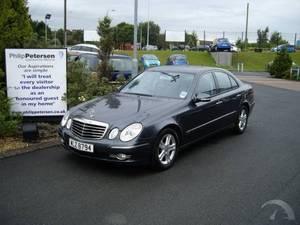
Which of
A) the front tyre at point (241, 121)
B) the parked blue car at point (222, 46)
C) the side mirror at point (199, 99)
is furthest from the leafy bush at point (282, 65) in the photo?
the side mirror at point (199, 99)

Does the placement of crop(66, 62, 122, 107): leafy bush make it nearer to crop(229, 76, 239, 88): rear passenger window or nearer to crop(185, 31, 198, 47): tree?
crop(229, 76, 239, 88): rear passenger window

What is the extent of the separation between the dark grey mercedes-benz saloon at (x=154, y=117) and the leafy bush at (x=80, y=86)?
150cm

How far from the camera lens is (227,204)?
4.58 metres

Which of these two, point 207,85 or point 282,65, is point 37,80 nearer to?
point 207,85

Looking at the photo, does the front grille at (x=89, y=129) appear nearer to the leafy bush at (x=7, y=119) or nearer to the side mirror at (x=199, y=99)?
the side mirror at (x=199, y=99)

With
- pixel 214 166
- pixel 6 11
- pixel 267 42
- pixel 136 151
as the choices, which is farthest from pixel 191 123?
pixel 267 42

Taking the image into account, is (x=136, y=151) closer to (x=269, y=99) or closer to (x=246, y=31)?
(x=269, y=99)

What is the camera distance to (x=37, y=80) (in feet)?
24.6

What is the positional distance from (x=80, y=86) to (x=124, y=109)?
2960mm

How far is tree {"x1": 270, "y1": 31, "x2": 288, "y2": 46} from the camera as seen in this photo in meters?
68.7

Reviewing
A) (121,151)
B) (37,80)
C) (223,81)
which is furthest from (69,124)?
(223,81)

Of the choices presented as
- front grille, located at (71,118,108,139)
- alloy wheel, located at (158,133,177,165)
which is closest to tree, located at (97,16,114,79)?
front grille, located at (71,118,108,139)

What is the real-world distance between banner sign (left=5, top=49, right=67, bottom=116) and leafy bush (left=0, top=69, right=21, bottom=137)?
7.2 inches

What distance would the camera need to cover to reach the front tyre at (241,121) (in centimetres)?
815
